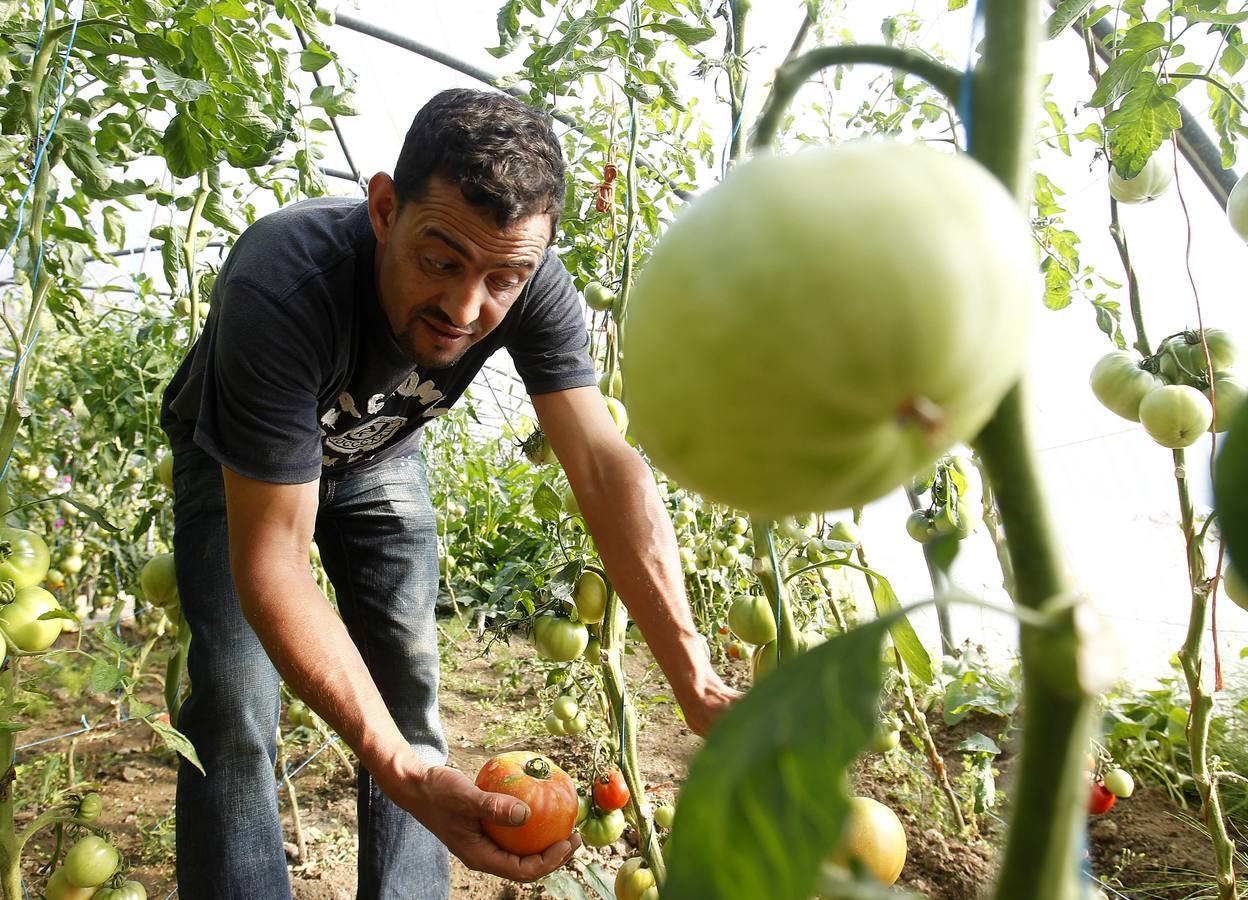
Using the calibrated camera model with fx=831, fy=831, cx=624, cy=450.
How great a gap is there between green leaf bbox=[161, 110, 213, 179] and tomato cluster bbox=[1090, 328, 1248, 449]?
4.96ft

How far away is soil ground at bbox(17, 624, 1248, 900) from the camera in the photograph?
2038 mm

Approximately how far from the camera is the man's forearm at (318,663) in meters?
1.25

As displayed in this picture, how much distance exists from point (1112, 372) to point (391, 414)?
136cm

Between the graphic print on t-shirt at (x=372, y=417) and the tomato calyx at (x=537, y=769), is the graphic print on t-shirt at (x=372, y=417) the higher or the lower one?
the higher one

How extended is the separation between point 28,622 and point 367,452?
70 cm

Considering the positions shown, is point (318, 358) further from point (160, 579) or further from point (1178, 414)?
point (1178, 414)

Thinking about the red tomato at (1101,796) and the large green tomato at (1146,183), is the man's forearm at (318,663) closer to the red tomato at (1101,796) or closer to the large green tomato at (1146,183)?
the large green tomato at (1146,183)

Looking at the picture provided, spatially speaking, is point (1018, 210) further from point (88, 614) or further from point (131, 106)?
point (88, 614)

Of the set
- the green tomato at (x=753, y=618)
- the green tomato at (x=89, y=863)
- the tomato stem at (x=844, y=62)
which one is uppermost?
the tomato stem at (x=844, y=62)

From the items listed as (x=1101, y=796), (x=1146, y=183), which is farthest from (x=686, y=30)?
(x=1101, y=796)

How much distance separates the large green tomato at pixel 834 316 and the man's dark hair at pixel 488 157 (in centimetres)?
110

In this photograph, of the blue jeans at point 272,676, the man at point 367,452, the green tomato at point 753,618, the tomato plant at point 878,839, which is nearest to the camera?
the tomato plant at point 878,839

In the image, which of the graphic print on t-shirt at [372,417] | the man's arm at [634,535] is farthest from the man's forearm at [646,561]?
the graphic print on t-shirt at [372,417]

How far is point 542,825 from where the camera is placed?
1.25m
